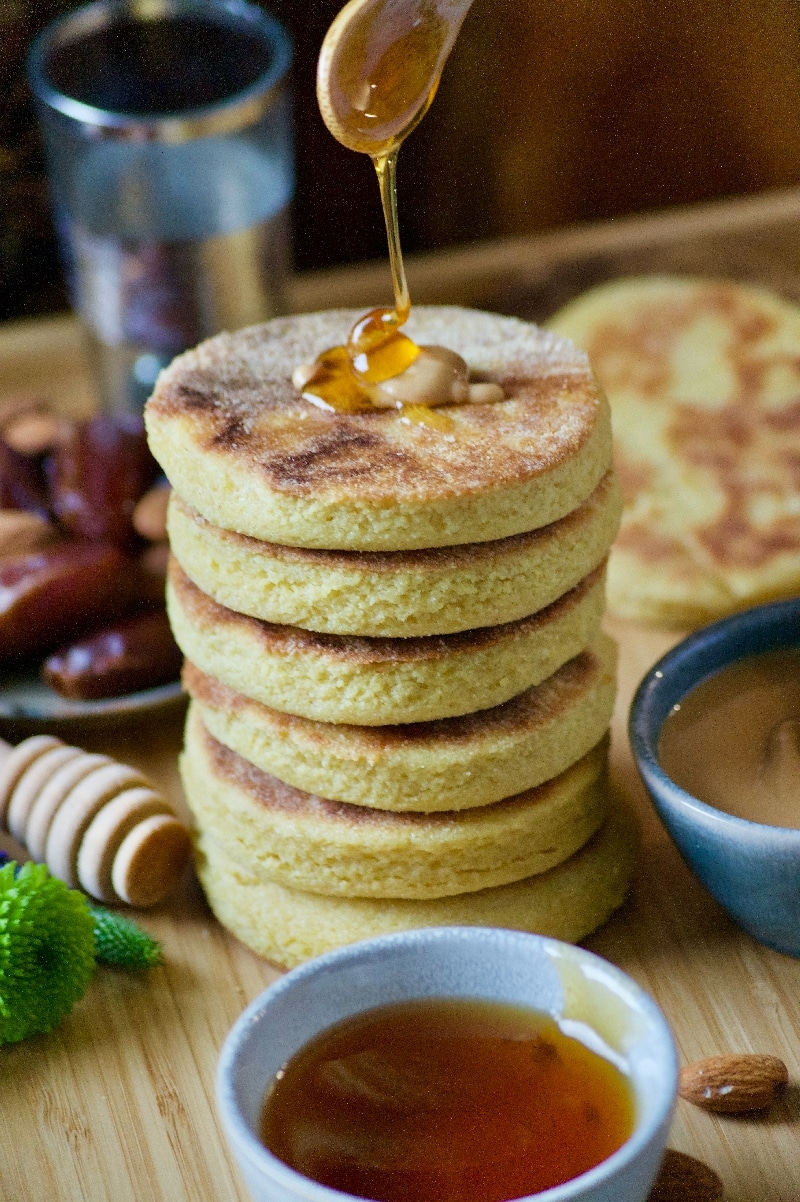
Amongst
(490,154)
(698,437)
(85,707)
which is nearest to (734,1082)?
(85,707)

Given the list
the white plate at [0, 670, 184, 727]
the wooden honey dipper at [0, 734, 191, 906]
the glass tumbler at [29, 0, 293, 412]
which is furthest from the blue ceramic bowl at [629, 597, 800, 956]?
the glass tumbler at [29, 0, 293, 412]

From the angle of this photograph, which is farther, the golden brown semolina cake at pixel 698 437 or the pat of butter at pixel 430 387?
the golden brown semolina cake at pixel 698 437

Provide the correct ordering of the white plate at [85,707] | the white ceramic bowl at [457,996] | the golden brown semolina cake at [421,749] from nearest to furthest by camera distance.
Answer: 1. the white ceramic bowl at [457,996]
2. the golden brown semolina cake at [421,749]
3. the white plate at [85,707]

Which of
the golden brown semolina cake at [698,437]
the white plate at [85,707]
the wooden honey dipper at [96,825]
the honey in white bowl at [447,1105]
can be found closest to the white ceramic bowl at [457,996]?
the honey in white bowl at [447,1105]

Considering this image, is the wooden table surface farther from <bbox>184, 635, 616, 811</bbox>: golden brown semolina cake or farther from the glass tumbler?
the glass tumbler

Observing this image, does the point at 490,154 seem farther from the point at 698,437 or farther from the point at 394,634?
the point at 394,634

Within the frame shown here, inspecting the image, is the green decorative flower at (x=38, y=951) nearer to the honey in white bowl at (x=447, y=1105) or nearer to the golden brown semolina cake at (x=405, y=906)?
the golden brown semolina cake at (x=405, y=906)

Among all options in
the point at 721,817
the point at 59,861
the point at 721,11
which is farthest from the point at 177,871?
the point at 721,11
